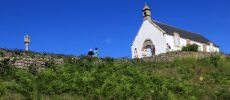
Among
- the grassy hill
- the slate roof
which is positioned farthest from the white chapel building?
the grassy hill

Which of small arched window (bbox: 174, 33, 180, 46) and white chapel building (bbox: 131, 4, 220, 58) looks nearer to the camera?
white chapel building (bbox: 131, 4, 220, 58)

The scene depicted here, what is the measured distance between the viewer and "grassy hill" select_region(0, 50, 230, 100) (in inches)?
826

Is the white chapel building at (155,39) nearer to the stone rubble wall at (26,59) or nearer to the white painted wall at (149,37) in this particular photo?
the white painted wall at (149,37)

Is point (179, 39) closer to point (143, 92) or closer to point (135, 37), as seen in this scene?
point (135, 37)

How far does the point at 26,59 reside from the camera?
25.3m

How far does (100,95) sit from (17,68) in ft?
18.2

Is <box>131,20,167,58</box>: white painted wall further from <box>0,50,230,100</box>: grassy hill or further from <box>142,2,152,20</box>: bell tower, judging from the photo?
<box>0,50,230,100</box>: grassy hill

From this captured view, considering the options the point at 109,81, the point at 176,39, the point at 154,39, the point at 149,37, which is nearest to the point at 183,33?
the point at 176,39

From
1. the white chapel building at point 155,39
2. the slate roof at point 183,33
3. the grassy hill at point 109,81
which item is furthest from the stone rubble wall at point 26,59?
the slate roof at point 183,33

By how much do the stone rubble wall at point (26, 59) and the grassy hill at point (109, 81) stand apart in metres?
0.14

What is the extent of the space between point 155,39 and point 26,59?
30.1 meters

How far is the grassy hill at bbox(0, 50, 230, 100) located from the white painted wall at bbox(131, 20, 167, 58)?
22.5 m

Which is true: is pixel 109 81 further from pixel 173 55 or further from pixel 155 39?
pixel 155 39

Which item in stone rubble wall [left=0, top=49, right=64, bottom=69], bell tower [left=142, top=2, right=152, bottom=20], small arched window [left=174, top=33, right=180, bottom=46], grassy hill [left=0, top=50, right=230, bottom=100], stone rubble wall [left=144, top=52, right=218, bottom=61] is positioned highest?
bell tower [left=142, top=2, right=152, bottom=20]
